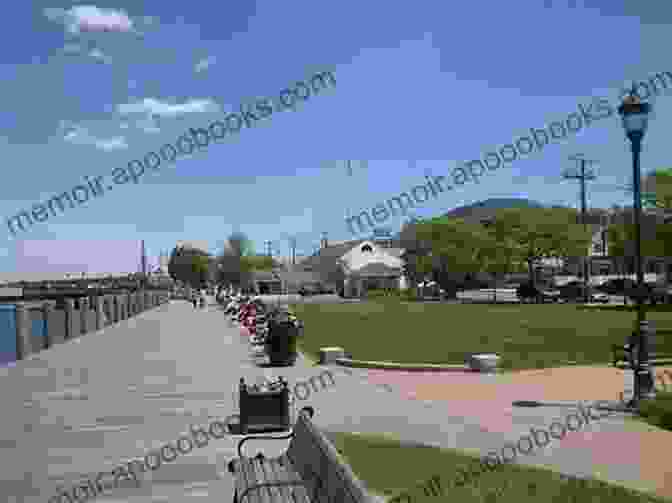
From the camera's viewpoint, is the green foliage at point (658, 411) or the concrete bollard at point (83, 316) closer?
the green foliage at point (658, 411)

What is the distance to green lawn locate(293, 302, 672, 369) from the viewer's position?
18.7m

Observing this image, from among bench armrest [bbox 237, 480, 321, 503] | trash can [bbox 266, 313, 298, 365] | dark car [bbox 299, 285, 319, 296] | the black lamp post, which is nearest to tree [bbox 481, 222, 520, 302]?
dark car [bbox 299, 285, 319, 296]

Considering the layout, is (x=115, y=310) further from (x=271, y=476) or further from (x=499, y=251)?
(x=271, y=476)

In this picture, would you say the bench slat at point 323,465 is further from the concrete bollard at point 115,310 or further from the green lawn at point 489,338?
the concrete bollard at point 115,310

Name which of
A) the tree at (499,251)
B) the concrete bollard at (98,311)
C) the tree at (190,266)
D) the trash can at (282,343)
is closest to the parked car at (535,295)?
the tree at (499,251)

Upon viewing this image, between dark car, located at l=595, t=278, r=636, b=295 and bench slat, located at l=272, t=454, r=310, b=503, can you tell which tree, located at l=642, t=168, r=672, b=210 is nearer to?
dark car, located at l=595, t=278, r=636, b=295

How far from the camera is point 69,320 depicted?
29.9m

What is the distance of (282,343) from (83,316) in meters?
17.8

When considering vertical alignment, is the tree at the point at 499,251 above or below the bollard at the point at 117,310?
above

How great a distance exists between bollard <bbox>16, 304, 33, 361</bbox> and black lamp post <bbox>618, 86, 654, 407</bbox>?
17.8 m

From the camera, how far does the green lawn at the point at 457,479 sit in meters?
6.88

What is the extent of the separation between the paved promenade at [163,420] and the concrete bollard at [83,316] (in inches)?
486

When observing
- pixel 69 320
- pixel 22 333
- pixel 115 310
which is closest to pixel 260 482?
pixel 22 333

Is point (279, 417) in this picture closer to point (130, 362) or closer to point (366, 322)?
point (130, 362)
